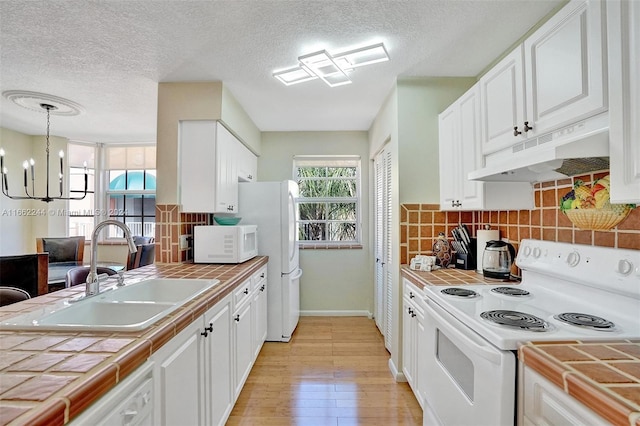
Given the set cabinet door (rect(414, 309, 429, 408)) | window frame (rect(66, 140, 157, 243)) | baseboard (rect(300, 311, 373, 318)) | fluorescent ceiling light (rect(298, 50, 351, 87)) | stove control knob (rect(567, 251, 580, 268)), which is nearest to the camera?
stove control knob (rect(567, 251, 580, 268))

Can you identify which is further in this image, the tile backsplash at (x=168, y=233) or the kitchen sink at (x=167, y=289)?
the tile backsplash at (x=168, y=233)

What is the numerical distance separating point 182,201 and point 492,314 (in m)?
2.36

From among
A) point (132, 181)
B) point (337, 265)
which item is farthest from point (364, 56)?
point (132, 181)

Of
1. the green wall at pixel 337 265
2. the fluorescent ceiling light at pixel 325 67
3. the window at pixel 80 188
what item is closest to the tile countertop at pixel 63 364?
the fluorescent ceiling light at pixel 325 67

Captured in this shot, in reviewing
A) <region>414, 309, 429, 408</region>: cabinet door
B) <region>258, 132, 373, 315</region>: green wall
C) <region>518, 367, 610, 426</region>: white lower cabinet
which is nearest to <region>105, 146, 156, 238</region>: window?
<region>258, 132, 373, 315</region>: green wall

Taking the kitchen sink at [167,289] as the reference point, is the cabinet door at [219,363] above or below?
below

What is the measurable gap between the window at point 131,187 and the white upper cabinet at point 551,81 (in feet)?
15.0

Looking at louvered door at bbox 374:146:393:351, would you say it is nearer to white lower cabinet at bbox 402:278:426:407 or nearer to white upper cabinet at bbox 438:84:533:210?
white lower cabinet at bbox 402:278:426:407

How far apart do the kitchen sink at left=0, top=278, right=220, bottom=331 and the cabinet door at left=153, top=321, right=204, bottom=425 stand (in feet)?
0.44

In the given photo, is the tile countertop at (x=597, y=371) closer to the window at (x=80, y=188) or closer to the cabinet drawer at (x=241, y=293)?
the cabinet drawer at (x=241, y=293)

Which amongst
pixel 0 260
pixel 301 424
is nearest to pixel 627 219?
pixel 301 424

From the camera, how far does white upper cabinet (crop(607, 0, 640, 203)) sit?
0.91m

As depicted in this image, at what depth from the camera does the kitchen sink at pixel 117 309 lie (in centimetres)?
106

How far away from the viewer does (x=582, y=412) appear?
0.75 meters
